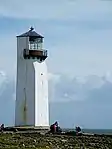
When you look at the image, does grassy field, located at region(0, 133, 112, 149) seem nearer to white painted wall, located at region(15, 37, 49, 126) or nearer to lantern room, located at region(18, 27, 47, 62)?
white painted wall, located at region(15, 37, 49, 126)

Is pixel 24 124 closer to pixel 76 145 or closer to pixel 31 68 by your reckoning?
pixel 31 68

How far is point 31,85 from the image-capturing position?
5344 cm

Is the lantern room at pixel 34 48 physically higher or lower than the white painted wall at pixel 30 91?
higher

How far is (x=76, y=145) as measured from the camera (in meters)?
36.2

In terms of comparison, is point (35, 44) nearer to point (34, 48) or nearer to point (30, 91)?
point (34, 48)

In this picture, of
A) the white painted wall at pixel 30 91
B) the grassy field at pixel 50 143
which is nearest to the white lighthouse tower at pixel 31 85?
the white painted wall at pixel 30 91

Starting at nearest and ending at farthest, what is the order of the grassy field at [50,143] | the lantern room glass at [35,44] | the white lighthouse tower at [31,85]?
the grassy field at [50,143] → the white lighthouse tower at [31,85] → the lantern room glass at [35,44]

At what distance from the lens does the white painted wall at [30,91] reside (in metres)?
53.0

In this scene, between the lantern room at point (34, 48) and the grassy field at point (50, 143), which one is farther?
the lantern room at point (34, 48)

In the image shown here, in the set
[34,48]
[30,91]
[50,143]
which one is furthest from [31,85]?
[50,143]

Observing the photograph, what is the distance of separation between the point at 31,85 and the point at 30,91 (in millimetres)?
630

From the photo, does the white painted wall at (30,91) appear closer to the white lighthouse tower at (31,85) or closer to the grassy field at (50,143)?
the white lighthouse tower at (31,85)

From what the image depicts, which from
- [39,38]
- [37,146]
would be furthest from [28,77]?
[37,146]

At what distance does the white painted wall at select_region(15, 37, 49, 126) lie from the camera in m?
53.0
